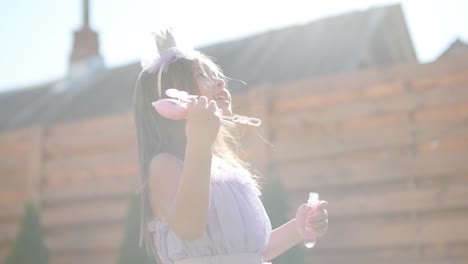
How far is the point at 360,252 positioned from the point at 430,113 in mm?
1264

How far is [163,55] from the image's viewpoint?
68.2 inches

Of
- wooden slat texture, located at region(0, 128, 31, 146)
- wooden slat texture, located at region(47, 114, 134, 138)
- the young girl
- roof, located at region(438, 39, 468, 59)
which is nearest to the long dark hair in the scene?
the young girl

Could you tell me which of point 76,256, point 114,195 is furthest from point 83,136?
point 76,256

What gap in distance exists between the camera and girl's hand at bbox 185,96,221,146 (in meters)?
1.37

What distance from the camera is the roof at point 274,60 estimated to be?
26.1 feet

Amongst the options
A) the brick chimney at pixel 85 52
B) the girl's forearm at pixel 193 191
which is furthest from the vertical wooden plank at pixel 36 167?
the girl's forearm at pixel 193 191

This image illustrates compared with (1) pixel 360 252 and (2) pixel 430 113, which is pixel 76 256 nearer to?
(1) pixel 360 252

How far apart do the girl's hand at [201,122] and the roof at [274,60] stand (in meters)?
6.09

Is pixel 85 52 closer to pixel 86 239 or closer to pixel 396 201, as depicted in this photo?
pixel 86 239

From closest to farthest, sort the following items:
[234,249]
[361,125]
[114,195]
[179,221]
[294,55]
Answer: [179,221]
[234,249]
[361,125]
[114,195]
[294,55]

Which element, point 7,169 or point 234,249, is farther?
point 7,169

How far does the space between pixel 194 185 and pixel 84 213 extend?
5.68 metres

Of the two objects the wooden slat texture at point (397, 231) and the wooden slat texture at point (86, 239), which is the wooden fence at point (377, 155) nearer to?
the wooden slat texture at point (397, 231)

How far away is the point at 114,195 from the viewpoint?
6648 mm
